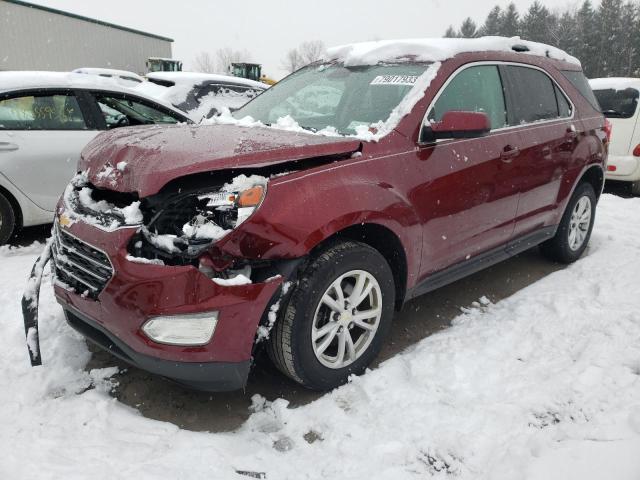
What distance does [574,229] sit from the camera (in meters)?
4.56

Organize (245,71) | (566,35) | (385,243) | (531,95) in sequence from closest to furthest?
1. (385,243)
2. (531,95)
3. (245,71)
4. (566,35)

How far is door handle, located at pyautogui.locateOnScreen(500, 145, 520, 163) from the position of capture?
3387 mm

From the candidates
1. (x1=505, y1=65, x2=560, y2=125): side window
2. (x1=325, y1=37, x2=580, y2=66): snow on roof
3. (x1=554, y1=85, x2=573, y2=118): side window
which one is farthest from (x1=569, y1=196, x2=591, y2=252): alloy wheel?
(x1=325, y1=37, x2=580, y2=66): snow on roof

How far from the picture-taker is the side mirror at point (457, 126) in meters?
2.80

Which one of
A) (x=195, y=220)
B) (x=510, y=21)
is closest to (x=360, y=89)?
(x=195, y=220)

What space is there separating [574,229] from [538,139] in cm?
125

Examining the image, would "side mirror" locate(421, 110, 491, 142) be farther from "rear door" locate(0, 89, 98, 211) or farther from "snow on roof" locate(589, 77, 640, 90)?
"snow on roof" locate(589, 77, 640, 90)

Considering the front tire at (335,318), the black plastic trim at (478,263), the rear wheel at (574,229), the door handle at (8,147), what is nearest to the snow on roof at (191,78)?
the door handle at (8,147)

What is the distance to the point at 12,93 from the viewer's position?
14.2 ft

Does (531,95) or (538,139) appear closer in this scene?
(538,139)

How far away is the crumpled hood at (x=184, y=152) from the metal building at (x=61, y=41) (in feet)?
94.3

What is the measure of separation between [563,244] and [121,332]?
377 cm

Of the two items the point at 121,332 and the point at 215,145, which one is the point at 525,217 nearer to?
the point at 215,145

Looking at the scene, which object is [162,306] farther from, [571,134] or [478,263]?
[571,134]
